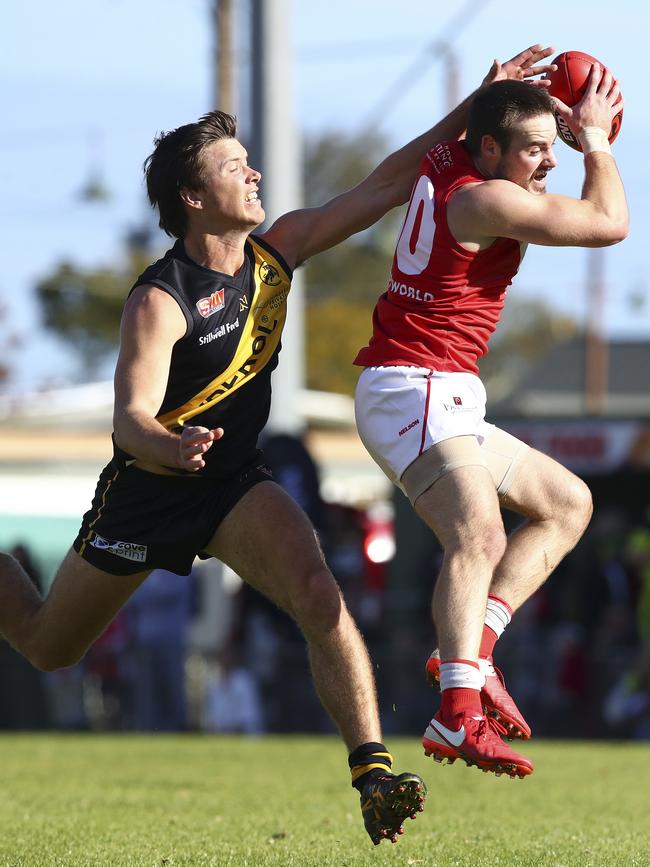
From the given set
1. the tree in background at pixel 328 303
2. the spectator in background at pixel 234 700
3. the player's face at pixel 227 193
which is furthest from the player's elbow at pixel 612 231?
the tree in background at pixel 328 303

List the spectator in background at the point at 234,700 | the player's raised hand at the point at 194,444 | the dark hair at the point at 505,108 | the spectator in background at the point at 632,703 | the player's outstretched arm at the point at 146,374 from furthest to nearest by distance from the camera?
the spectator in background at the point at 234,700
the spectator in background at the point at 632,703
the dark hair at the point at 505,108
the player's outstretched arm at the point at 146,374
the player's raised hand at the point at 194,444

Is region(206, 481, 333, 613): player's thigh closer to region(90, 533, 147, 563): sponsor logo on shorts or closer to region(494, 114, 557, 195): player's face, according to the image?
region(90, 533, 147, 563): sponsor logo on shorts

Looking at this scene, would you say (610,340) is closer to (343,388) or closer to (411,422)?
(343,388)

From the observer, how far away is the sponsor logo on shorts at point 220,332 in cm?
592

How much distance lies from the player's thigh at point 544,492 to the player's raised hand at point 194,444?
4.23ft

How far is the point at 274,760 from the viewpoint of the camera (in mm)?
12203

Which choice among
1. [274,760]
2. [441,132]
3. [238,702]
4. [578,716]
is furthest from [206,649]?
[441,132]

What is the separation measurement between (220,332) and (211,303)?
113 mm

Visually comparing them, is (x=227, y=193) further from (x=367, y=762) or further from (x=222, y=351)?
(x=367, y=762)

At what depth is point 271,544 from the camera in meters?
5.84

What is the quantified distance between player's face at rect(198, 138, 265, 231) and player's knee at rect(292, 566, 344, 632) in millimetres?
1351

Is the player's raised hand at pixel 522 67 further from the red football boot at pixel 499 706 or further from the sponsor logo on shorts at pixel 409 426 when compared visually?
the red football boot at pixel 499 706

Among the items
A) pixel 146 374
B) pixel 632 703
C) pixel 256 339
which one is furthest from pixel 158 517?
pixel 632 703

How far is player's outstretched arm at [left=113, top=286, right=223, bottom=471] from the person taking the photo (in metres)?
5.44
